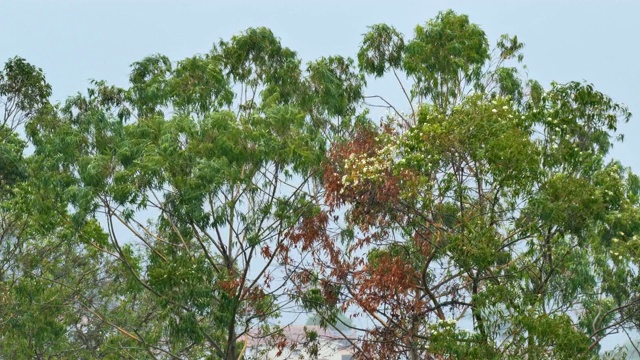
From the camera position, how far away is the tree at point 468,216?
16594 mm

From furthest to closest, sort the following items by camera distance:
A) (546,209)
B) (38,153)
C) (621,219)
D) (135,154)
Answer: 1. (38,153)
2. (135,154)
3. (621,219)
4. (546,209)

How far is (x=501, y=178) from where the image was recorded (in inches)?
661

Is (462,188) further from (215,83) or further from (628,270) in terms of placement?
(215,83)

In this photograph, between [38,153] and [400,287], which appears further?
[38,153]

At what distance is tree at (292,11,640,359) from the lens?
1659 cm

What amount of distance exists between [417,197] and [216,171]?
3084 millimetres

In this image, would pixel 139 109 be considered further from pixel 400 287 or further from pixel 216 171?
pixel 400 287

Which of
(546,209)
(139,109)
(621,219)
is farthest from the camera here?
(139,109)

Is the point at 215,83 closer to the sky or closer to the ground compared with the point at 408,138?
closer to the sky

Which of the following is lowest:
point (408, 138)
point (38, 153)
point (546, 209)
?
point (546, 209)

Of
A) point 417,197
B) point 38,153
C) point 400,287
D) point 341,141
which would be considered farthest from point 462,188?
point 38,153

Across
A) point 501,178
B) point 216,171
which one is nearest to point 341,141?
point 216,171

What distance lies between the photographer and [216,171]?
1859cm

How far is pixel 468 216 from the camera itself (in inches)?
698
